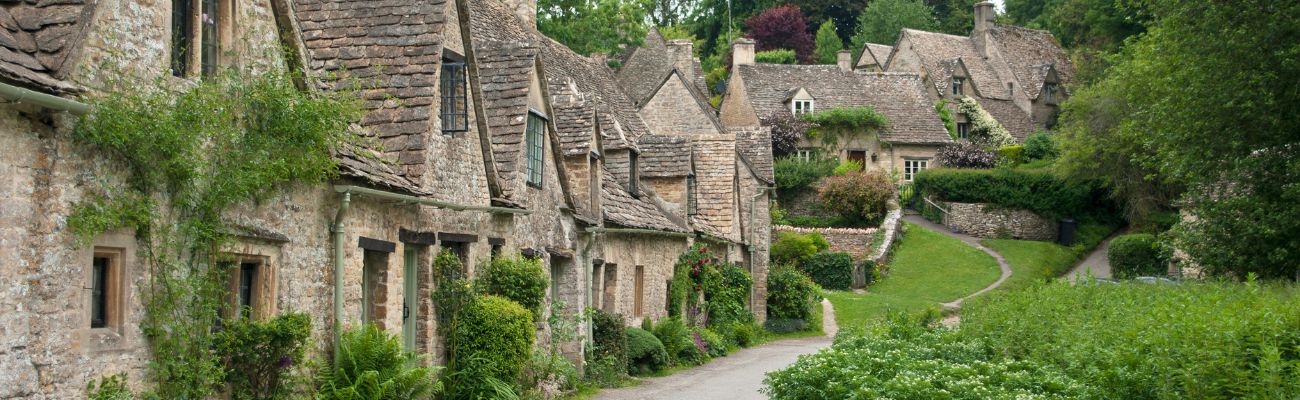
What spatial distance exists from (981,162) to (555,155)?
4752 cm

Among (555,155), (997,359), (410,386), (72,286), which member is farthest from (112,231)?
(555,155)

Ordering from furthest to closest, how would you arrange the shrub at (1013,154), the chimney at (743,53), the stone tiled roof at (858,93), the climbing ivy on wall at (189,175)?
the stone tiled roof at (858,93) < the chimney at (743,53) < the shrub at (1013,154) < the climbing ivy on wall at (189,175)

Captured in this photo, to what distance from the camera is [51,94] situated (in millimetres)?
8992

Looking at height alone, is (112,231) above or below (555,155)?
below

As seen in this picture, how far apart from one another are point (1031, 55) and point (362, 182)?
71259 mm

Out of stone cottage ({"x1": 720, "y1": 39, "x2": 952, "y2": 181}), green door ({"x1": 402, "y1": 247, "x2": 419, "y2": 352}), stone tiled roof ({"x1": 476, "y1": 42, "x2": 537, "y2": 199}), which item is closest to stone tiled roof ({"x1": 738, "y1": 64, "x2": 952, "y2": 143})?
stone cottage ({"x1": 720, "y1": 39, "x2": 952, "y2": 181})

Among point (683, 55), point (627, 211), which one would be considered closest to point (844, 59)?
point (683, 55)

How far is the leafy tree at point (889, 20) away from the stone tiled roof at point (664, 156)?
58.0 meters

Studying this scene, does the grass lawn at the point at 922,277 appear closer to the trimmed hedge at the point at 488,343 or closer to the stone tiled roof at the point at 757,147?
the stone tiled roof at the point at 757,147

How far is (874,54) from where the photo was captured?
82.8 meters

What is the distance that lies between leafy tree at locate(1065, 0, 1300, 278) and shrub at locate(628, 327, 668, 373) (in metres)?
11.6

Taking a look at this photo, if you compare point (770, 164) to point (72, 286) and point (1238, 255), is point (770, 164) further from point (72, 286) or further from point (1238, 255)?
point (72, 286)

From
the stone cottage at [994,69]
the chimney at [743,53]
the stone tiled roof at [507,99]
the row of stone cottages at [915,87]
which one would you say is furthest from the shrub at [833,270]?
the stone tiled roof at [507,99]

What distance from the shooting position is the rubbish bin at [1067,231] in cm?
5731
